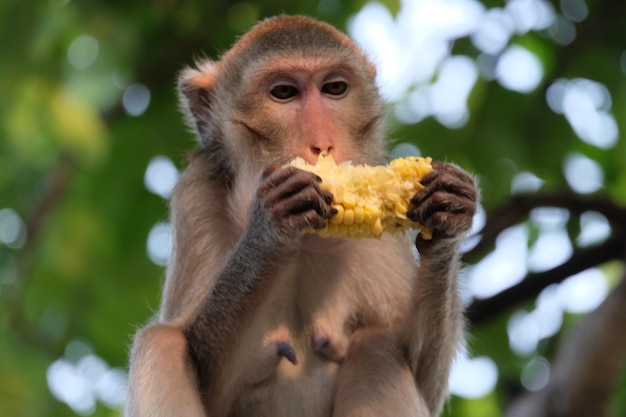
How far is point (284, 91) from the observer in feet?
20.2

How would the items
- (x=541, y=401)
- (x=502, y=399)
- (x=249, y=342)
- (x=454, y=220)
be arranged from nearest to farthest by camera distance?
(x=454, y=220), (x=249, y=342), (x=541, y=401), (x=502, y=399)

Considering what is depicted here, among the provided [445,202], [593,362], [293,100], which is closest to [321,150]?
[293,100]

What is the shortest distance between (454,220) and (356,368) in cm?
101

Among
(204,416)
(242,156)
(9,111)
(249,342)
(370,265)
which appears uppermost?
(9,111)

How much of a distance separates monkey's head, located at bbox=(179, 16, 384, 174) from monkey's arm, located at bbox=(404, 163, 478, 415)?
63 centimetres

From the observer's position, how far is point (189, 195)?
6.35 m

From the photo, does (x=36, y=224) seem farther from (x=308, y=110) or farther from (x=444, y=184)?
(x=444, y=184)

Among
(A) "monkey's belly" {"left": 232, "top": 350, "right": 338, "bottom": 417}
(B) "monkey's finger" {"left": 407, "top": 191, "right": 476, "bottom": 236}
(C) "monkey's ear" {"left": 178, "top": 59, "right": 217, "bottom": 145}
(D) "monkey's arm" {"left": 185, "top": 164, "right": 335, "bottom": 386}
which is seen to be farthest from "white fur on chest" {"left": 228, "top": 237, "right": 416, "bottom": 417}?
(C) "monkey's ear" {"left": 178, "top": 59, "right": 217, "bottom": 145}

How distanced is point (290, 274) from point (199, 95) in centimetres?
135

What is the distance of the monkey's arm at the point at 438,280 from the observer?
538 cm

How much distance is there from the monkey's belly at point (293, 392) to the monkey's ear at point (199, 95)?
1451mm

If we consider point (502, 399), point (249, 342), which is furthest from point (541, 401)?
point (249, 342)

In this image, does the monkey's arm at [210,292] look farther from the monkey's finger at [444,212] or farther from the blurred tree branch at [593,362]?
the blurred tree branch at [593,362]

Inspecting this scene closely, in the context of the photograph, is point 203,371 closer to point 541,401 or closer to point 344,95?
point 344,95
